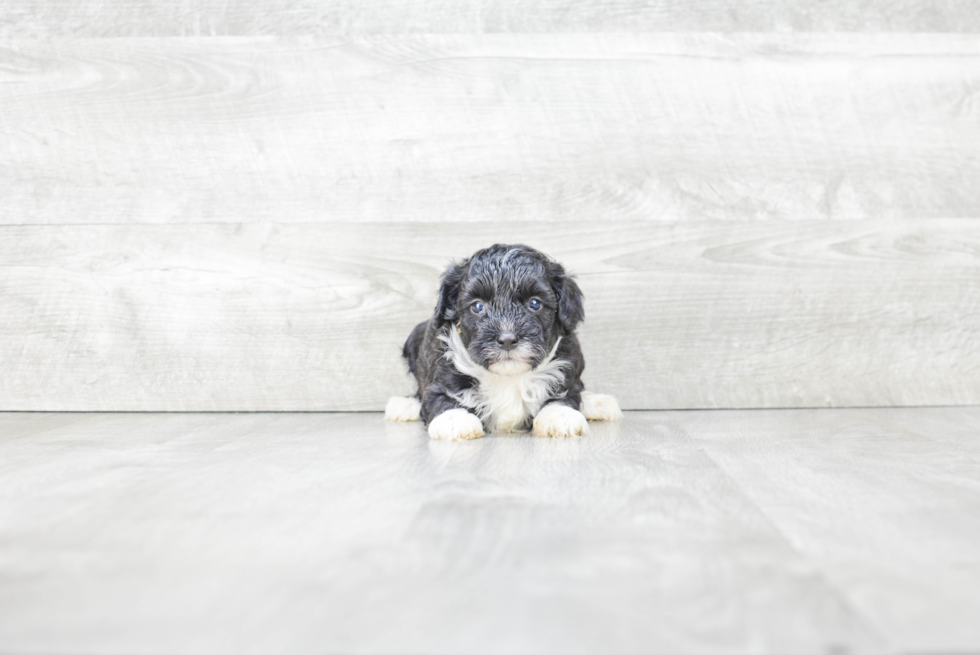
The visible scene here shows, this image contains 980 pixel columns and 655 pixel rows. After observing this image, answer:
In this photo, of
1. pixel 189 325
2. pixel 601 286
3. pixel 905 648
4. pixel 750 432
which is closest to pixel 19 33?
pixel 189 325

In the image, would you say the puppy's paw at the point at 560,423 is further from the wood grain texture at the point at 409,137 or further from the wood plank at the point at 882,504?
the wood grain texture at the point at 409,137

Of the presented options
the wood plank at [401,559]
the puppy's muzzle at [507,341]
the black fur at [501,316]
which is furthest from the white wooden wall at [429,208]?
the wood plank at [401,559]

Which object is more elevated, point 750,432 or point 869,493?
point 869,493

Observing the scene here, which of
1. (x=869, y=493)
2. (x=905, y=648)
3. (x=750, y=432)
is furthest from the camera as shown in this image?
(x=750, y=432)

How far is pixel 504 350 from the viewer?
7.15ft

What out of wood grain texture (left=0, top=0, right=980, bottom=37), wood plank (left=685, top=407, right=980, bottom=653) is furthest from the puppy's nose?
wood grain texture (left=0, top=0, right=980, bottom=37)

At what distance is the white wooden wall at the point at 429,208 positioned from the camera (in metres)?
2.89

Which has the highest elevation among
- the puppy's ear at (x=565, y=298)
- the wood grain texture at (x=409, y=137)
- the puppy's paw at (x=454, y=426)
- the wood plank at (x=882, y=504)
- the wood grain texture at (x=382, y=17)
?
the wood grain texture at (x=382, y=17)

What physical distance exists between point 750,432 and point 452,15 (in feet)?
5.94

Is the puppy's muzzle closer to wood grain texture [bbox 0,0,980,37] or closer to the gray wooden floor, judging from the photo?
the gray wooden floor

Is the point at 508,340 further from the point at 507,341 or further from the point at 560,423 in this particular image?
the point at 560,423

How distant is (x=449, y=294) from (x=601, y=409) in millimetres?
658

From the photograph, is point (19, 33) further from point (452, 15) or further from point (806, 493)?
point (806, 493)

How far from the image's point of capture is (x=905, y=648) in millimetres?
808
